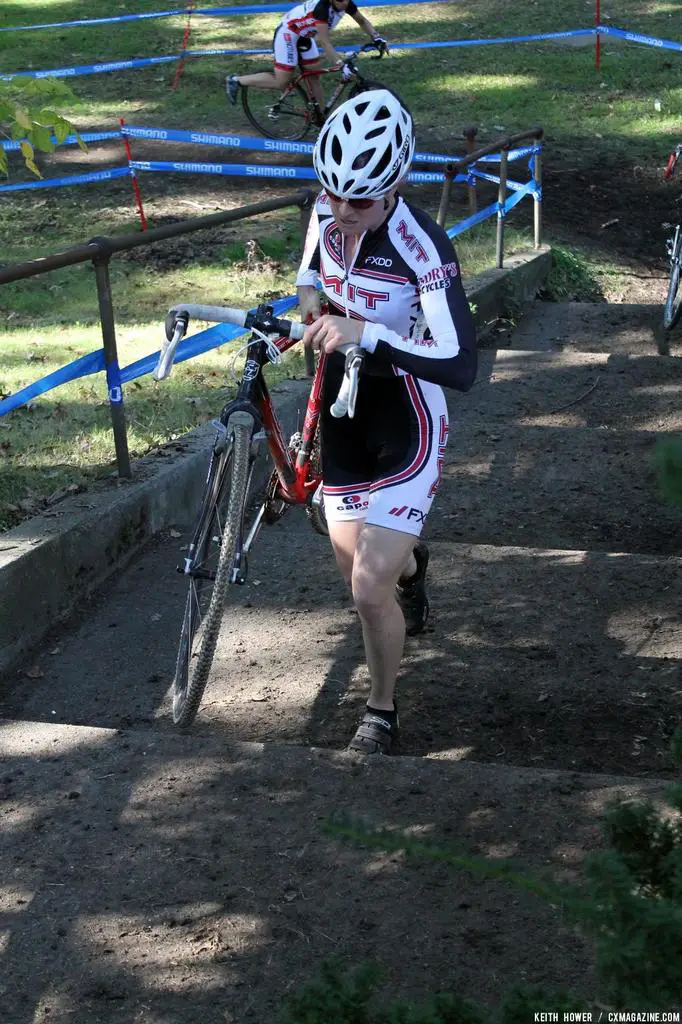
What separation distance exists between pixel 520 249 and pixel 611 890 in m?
10.9

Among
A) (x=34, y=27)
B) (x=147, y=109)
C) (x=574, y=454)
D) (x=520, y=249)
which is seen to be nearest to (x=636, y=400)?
(x=574, y=454)

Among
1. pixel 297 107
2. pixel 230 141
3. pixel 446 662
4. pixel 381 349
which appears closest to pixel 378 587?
pixel 381 349

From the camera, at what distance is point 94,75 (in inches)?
697

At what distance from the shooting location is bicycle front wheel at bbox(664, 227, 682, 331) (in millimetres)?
10102

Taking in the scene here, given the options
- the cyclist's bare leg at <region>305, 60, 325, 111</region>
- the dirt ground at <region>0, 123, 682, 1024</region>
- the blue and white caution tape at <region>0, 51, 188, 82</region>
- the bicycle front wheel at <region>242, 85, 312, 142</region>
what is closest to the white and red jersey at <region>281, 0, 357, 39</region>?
the cyclist's bare leg at <region>305, 60, 325, 111</region>

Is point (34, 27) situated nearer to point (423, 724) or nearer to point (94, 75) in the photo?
point (94, 75)

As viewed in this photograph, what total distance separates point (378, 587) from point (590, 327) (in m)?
7.46

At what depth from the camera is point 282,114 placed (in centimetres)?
1514

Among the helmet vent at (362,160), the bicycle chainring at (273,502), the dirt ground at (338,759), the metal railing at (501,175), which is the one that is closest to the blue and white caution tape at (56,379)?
the dirt ground at (338,759)

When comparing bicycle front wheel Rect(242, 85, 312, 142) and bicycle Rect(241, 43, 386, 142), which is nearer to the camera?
bicycle Rect(241, 43, 386, 142)

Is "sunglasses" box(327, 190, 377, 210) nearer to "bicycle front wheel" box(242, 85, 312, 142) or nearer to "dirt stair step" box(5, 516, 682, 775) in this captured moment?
"dirt stair step" box(5, 516, 682, 775)

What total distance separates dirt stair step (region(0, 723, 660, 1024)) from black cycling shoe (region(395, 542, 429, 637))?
1189 millimetres

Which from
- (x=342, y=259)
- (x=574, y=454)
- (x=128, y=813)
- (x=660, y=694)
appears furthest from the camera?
(x=574, y=454)

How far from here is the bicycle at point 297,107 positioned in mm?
14073
